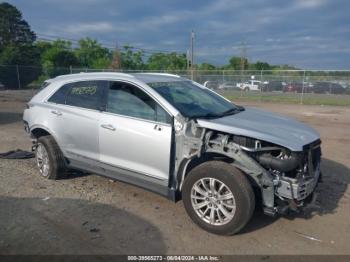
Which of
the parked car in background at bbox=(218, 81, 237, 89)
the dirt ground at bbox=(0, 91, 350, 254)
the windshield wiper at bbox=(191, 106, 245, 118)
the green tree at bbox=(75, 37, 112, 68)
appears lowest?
the dirt ground at bbox=(0, 91, 350, 254)

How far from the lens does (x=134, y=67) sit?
59.0 metres

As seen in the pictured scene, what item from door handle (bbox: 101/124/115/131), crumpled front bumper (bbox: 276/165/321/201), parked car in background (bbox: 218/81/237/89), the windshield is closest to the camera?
crumpled front bumper (bbox: 276/165/321/201)

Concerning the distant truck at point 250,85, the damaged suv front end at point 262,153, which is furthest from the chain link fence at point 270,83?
the damaged suv front end at point 262,153

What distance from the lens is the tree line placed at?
3291 cm

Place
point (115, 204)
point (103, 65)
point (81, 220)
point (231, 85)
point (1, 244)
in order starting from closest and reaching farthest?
point (1, 244), point (81, 220), point (115, 204), point (231, 85), point (103, 65)

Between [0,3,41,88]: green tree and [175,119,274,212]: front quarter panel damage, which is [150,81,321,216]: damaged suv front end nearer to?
[175,119,274,212]: front quarter panel damage

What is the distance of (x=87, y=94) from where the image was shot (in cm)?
524

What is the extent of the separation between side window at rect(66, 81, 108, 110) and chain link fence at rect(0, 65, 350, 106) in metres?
19.6

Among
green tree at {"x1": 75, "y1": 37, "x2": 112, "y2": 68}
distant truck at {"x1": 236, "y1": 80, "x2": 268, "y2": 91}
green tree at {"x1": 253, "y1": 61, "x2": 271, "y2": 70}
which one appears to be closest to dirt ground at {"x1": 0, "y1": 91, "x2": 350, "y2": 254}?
distant truck at {"x1": 236, "y1": 80, "x2": 268, "y2": 91}

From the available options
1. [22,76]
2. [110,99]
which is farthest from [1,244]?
[22,76]

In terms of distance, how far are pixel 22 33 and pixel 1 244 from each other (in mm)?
55499

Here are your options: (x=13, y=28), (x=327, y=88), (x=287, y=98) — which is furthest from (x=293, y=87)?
(x=13, y=28)

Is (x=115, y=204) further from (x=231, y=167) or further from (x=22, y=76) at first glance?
(x=22, y=76)

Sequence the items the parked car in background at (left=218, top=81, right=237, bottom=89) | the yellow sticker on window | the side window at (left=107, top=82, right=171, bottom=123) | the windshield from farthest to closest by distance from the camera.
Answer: the parked car in background at (left=218, top=81, right=237, bottom=89), the yellow sticker on window, the windshield, the side window at (left=107, top=82, right=171, bottom=123)
